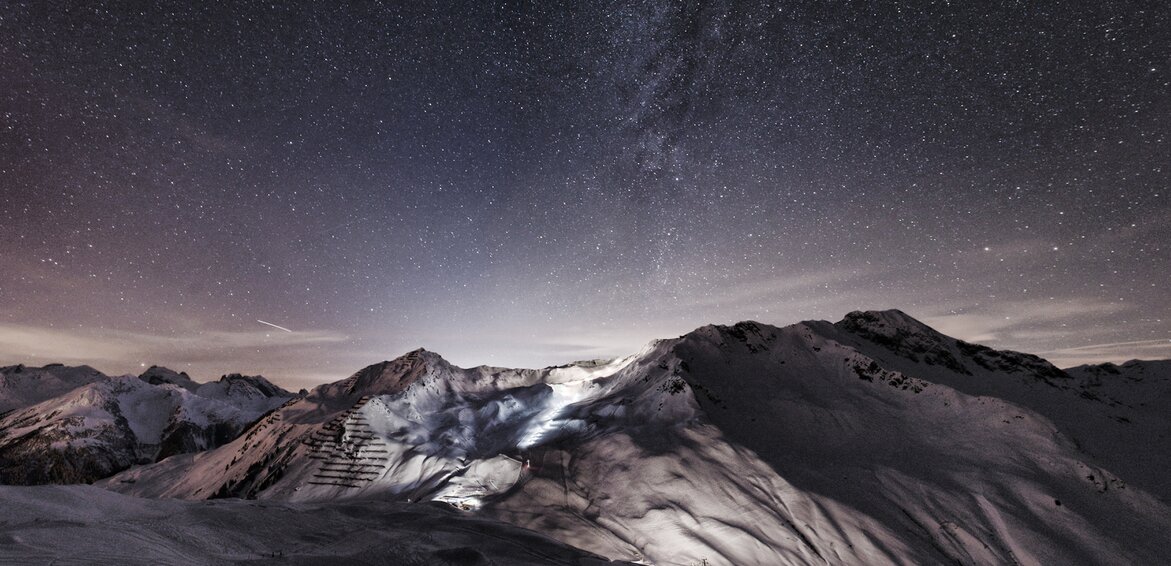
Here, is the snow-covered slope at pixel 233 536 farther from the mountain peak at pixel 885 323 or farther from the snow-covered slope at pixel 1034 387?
the mountain peak at pixel 885 323

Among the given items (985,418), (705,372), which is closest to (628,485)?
(705,372)

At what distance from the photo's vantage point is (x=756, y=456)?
116ft

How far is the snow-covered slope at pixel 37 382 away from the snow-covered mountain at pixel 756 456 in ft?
575

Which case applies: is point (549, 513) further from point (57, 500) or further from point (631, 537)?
point (57, 500)

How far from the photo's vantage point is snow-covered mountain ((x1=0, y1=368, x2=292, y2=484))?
91.9 metres

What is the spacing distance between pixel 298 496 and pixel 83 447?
10285cm

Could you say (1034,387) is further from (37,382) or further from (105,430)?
(37,382)

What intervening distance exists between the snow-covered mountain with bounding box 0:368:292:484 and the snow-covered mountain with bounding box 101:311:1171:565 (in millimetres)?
63133

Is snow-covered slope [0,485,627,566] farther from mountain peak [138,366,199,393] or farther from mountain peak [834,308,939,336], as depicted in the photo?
mountain peak [138,366,199,393]

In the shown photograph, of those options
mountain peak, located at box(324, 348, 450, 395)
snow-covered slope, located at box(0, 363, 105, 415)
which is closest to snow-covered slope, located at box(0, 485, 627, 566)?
mountain peak, located at box(324, 348, 450, 395)

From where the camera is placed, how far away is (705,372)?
51750mm

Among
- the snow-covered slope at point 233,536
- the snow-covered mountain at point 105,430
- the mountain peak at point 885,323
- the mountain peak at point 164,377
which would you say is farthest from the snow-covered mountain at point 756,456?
the mountain peak at point 164,377

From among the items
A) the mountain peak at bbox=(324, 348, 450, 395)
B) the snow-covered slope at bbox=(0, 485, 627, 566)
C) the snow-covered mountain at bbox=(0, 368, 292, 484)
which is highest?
the mountain peak at bbox=(324, 348, 450, 395)

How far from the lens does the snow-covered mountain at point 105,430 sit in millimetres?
91938
